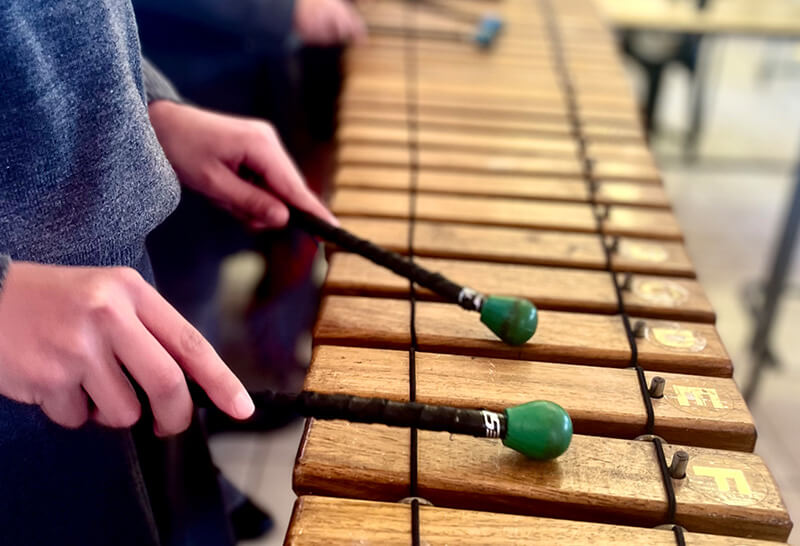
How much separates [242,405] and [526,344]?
28cm

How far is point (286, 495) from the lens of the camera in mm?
1448

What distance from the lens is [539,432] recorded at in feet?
1.70

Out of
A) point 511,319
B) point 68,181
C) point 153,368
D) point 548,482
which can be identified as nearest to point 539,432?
point 548,482

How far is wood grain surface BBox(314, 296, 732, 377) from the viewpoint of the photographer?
0.66m

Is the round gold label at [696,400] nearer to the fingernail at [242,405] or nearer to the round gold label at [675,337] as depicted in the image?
the round gold label at [675,337]

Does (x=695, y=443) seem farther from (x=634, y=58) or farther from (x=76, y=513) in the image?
(x=634, y=58)

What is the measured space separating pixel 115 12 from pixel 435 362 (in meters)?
0.36

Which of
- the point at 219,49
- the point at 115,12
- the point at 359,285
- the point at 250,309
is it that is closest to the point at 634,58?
the point at 250,309

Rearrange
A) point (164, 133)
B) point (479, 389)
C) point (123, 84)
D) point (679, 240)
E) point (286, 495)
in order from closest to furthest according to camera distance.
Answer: point (123, 84)
point (479, 389)
point (164, 133)
point (679, 240)
point (286, 495)

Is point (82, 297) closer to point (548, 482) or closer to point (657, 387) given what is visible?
point (548, 482)

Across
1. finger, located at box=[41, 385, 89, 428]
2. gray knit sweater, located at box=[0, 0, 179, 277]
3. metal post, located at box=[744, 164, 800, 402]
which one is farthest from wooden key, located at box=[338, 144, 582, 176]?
metal post, located at box=[744, 164, 800, 402]

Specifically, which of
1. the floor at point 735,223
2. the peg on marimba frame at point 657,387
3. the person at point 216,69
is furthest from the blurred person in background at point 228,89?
the peg on marimba frame at point 657,387

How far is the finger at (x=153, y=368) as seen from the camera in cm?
44

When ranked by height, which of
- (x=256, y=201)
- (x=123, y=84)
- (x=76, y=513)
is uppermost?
(x=123, y=84)
